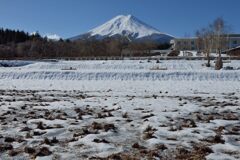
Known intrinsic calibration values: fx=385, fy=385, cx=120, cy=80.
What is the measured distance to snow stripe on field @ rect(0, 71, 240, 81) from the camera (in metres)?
34.2

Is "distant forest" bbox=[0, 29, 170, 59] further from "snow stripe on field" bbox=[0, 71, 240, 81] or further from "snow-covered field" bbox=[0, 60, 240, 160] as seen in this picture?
"snow-covered field" bbox=[0, 60, 240, 160]

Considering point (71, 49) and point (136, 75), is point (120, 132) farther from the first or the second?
point (71, 49)

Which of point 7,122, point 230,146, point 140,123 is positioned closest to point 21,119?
point 7,122

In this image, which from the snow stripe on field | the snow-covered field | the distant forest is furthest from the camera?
the distant forest

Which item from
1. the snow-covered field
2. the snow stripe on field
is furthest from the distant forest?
the snow-covered field

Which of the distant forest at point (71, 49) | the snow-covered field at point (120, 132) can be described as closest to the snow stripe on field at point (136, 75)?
the snow-covered field at point (120, 132)

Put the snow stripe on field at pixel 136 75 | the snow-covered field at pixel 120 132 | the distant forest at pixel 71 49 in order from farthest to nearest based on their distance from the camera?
the distant forest at pixel 71 49 < the snow stripe on field at pixel 136 75 < the snow-covered field at pixel 120 132

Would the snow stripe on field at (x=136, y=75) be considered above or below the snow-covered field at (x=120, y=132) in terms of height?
below

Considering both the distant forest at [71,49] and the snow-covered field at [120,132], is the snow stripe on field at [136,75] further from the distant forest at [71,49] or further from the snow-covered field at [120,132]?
the distant forest at [71,49]

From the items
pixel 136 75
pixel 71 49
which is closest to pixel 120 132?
pixel 136 75

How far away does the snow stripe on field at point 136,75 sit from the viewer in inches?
1345

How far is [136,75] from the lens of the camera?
35.6 metres

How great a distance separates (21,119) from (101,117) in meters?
2.13

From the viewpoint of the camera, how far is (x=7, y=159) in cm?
646
